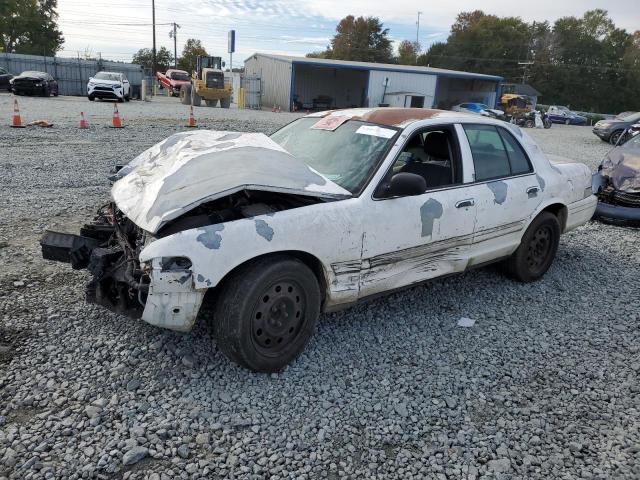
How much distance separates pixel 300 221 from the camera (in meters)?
3.17

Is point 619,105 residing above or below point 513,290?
above

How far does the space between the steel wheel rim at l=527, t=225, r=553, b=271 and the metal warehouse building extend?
31801 millimetres

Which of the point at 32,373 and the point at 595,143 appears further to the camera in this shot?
the point at 595,143

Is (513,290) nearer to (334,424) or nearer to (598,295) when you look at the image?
(598,295)

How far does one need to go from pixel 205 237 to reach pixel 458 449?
182cm

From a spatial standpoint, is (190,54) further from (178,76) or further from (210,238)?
(210,238)

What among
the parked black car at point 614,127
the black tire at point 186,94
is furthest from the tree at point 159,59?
the parked black car at point 614,127

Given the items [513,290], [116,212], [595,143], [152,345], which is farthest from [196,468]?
[595,143]

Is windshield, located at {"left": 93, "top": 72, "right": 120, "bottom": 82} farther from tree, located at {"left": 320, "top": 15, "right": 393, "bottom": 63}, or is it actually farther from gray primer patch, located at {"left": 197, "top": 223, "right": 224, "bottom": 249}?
tree, located at {"left": 320, "top": 15, "right": 393, "bottom": 63}

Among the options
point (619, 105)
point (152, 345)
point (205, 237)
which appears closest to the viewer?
point (205, 237)

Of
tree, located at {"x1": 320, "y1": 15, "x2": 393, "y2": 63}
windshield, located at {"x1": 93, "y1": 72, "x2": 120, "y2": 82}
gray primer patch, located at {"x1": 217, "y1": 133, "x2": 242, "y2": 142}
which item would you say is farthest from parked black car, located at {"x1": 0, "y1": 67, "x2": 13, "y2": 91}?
tree, located at {"x1": 320, "y1": 15, "x2": 393, "y2": 63}

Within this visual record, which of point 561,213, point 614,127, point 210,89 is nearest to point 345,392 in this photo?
point 561,213

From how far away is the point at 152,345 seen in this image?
346 centimetres

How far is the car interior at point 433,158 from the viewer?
4.18 m
